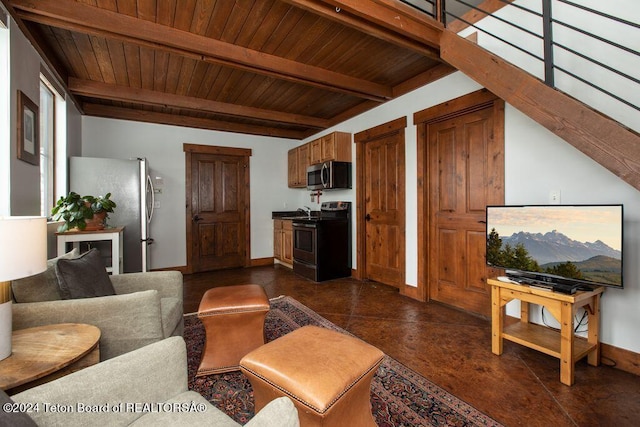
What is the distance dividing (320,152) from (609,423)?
4.29 m

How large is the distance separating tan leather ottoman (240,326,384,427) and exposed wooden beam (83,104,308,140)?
4625mm

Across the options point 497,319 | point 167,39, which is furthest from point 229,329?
point 167,39

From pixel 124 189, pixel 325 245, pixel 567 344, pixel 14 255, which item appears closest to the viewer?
pixel 14 255

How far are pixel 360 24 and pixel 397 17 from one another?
0.30 meters

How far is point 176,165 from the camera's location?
200 inches

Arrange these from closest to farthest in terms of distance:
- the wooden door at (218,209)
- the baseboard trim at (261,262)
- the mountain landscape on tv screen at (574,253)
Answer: the mountain landscape on tv screen at (574,253) → the wooden door at (218,209) → the baseboard trim at (261,262)

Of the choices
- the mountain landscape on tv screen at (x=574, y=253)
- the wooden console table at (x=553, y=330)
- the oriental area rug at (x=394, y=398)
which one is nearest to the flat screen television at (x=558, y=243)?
the mountain landscape on tv screen at (x=574, y=253)

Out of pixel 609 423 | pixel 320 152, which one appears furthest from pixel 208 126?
pixel 609 423

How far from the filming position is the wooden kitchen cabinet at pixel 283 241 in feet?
17.2

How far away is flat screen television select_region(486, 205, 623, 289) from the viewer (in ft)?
5.90

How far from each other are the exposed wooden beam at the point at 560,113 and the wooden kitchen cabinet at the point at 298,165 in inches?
130

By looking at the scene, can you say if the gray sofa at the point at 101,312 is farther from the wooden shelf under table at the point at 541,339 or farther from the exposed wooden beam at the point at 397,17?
the wooden shelf under table at the point at 541,339

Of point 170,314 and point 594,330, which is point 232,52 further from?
point 594,330

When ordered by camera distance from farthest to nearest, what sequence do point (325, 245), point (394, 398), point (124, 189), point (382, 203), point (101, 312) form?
point (325, 245) < point (382, 203) < point (124, 189) < point (394, 398) < point (101, 312)
